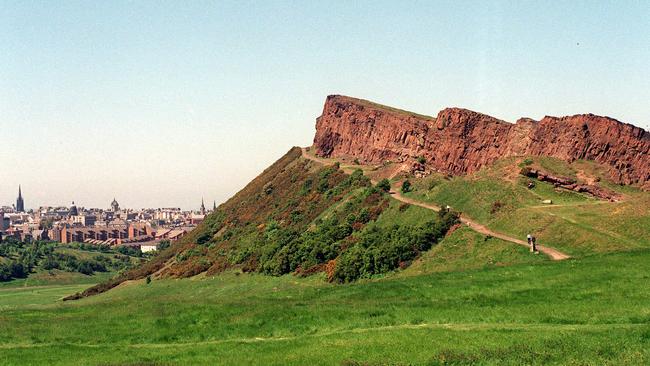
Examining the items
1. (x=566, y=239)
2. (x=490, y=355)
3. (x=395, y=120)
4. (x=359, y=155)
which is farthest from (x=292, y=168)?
(x=490, y=355)

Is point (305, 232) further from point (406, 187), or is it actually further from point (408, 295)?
point (408, 295)

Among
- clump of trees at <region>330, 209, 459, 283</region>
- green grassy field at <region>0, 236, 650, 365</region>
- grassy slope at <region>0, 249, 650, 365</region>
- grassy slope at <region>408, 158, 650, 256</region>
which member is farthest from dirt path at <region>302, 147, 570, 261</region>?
grassy slope at <region>0, 249, 650, 365</region>

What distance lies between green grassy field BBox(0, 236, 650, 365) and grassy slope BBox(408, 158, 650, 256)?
3.91m

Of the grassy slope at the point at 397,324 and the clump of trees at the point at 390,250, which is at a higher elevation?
the clump of trees at the point at 390,250

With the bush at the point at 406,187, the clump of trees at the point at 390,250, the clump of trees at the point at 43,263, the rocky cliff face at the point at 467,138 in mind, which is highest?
the rocky cliff face at the point at 467,138

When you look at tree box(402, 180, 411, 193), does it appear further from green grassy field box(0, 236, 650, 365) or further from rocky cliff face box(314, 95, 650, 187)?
green grassy field box(0, 236, 650, 365)

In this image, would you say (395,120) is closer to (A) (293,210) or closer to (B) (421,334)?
(A) (293,210)

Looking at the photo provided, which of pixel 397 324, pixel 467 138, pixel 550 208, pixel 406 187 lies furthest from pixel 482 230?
pixel 467 138

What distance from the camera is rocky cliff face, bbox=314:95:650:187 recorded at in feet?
230

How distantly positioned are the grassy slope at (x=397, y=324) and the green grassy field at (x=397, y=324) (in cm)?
5

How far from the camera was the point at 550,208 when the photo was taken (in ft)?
184

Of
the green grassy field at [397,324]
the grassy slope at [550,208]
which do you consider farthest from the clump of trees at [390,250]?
the green grassy field at [397,324]

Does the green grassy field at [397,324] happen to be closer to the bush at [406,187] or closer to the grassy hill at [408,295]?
the grassy hill at [408,295]

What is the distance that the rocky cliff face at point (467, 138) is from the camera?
7019 cm
